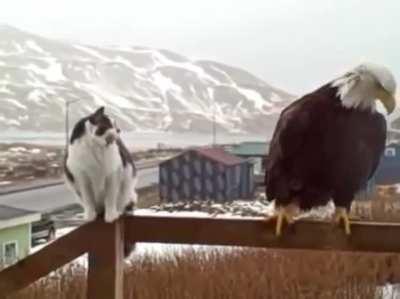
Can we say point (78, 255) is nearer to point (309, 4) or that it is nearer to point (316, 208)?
point (316, 208)

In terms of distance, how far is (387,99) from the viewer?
1.32 metres

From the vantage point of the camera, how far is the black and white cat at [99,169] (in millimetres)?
1424

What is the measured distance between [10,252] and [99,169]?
30.1 inches

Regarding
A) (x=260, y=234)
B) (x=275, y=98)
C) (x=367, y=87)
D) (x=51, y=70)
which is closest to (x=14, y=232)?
(x=51, y=70)

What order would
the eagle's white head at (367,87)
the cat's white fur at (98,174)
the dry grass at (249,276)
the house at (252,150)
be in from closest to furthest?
the eagle's white head at (367,87) → the cat's white fur at (98,174) → the dry grass at (249,276) → the house at (252,150)

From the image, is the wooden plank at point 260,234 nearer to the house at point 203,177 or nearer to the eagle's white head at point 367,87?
the eagle's white head at point 367,87

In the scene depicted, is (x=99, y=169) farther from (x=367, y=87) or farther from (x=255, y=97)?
(x=255, y=97)

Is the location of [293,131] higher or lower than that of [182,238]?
higher

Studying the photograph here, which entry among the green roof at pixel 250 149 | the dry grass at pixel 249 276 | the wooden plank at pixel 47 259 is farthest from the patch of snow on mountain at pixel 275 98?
the wooden plank at pixel 47 259

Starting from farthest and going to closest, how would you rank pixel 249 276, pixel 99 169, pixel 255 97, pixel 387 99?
pixel 255 97 → pixel 249 276 → pixel 99 169 → pixel 387 99

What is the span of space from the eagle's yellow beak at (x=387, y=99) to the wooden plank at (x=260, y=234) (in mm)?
211

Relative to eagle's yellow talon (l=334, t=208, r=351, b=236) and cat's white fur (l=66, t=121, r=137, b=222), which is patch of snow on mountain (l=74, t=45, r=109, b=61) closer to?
cat's white fur (l=66, t=121, r=137, b=222)

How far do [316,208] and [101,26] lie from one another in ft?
3.55

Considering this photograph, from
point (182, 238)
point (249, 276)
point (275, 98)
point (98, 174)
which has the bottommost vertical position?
point (249, 276)
